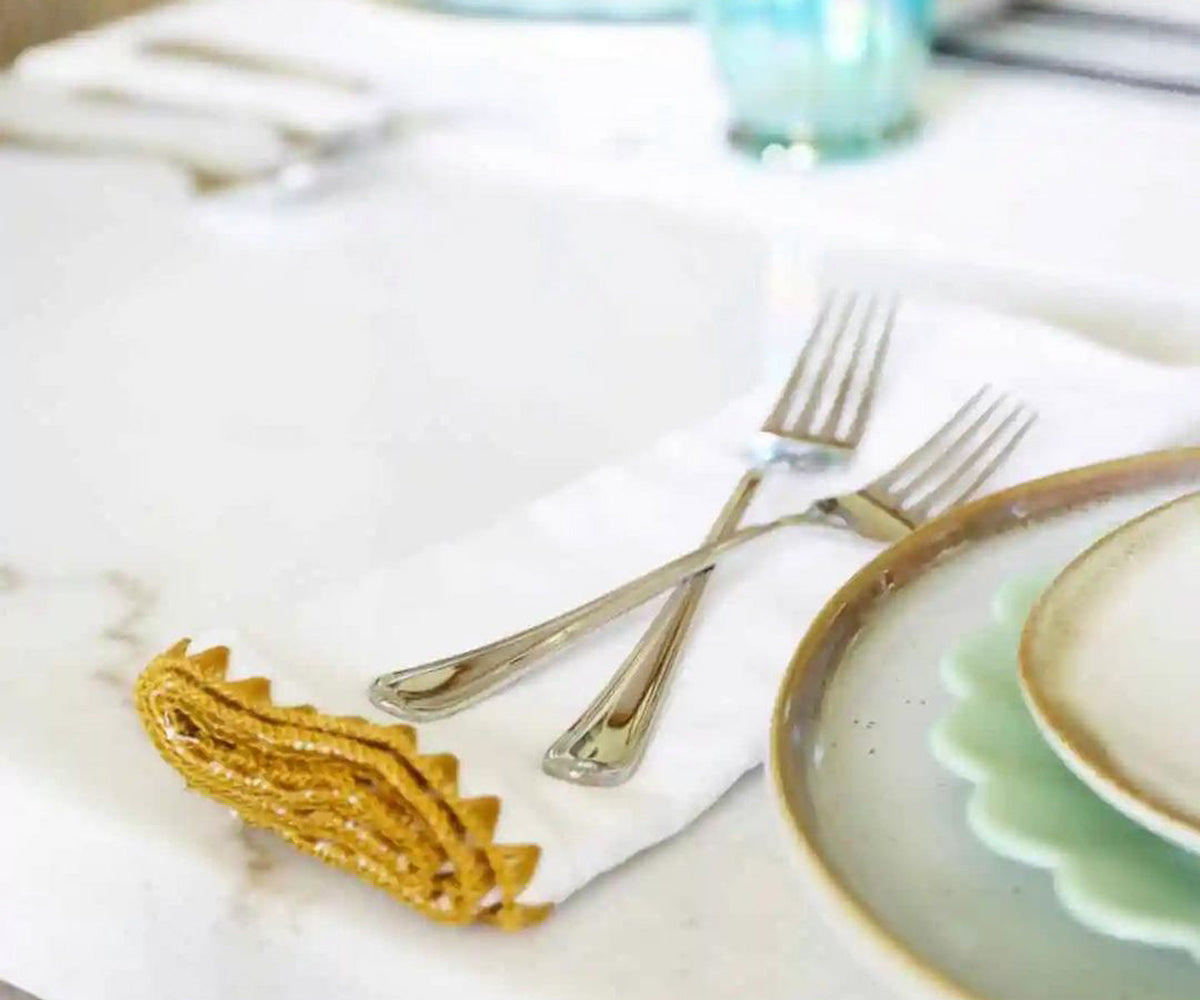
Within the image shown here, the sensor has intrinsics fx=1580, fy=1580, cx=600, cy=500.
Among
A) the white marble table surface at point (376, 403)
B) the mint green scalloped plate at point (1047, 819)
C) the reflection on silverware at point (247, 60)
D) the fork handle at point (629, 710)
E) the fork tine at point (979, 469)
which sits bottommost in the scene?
the white marble table surface at point (376, 403)

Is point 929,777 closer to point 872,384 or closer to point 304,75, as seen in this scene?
point 872,384

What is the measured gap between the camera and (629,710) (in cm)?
33

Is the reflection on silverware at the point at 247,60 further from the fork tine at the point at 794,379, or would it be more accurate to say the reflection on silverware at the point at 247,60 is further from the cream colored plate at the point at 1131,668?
the cream colored plate at the point at 1131,668

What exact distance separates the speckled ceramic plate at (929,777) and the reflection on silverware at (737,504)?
0.05 m

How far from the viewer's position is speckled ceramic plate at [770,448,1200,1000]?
24 centimetres

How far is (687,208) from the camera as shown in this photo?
2.22 ft

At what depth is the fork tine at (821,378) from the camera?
1.46ft

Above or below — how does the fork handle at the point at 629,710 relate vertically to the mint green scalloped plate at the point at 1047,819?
below

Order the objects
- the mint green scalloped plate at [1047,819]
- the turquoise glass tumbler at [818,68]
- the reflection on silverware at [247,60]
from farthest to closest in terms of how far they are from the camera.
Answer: the reflection on silverware at [247,60], the turquoise glass tumbler at [818,68], the mint green scalloped plate at [1047,819]

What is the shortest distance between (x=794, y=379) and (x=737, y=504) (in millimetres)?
71

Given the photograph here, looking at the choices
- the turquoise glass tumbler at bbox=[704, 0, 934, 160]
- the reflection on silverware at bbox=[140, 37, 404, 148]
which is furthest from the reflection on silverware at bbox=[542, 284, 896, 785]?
the reflection on silverware at bbox=[140, 37, 404, 148]

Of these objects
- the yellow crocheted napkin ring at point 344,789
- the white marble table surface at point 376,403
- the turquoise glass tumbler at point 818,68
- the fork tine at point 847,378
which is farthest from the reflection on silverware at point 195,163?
the yellow crocheted napkin ring at point 344,789

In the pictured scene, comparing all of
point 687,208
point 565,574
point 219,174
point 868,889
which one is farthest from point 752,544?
point 219,174

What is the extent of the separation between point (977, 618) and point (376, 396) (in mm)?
270
